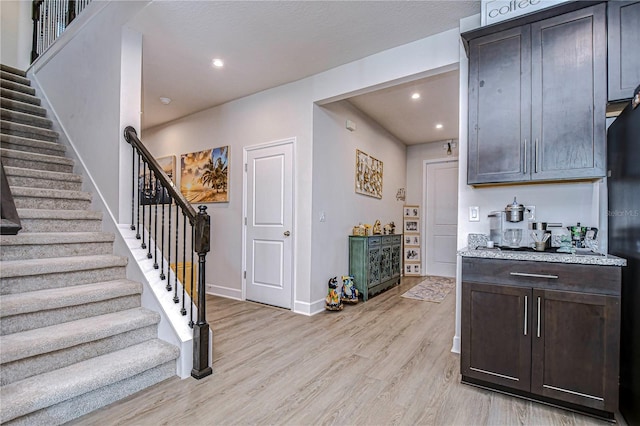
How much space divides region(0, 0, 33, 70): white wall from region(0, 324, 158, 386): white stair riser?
17.3 feet

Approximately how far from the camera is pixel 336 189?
4.22 metres

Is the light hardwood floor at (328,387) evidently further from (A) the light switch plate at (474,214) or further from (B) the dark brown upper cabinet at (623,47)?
(B) the dark brown upper cabinet at (623,47)

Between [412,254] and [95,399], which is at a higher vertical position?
[412,254]

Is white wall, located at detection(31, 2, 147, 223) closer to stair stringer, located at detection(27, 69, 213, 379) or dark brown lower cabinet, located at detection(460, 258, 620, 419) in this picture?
stair stringer, located at detection(27, 69, 213, 379)

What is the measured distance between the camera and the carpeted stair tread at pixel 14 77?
402 cm

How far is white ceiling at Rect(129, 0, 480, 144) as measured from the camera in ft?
8.33

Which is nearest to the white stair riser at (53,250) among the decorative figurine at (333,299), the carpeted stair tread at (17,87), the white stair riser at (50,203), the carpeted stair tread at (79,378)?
the white stair riser at (50,203)

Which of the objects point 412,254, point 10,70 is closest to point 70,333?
point 10,70

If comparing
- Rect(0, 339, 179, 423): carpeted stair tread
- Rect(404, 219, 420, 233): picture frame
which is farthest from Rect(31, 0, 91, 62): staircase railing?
Rect(404, 219, 420, 233): picture frame

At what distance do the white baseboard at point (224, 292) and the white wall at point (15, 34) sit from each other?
14.7 ft

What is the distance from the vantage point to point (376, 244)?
460 cm

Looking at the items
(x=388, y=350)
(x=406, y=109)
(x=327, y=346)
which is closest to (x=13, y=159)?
(x=327, y=346)

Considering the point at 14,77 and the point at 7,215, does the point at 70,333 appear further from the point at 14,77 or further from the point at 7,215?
the point at 14,77

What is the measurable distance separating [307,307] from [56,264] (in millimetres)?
2345
